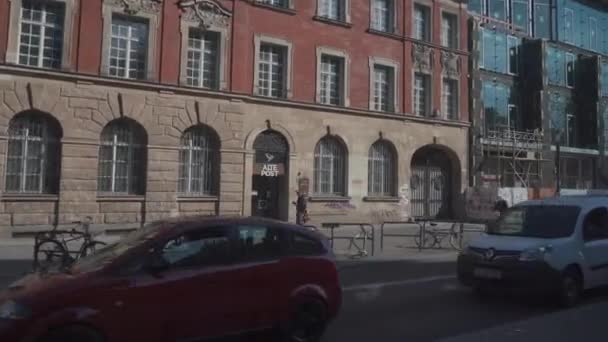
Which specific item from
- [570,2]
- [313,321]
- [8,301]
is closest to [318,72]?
[313,321]

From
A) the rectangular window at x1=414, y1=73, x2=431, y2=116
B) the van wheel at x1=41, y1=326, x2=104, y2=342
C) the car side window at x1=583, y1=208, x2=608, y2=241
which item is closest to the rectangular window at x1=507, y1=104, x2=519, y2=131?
the rectangular window at x1=414, y1=73, x2=431, y2=116

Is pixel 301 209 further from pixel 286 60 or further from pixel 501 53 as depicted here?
pixel 501 53

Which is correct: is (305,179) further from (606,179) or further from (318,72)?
(606,179)

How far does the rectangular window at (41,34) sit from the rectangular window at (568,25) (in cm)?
3250

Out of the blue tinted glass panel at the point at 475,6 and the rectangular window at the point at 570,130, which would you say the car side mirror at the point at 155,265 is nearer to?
the blue tinted glass panel at the point at 475,6

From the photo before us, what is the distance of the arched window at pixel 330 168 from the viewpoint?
24188mm

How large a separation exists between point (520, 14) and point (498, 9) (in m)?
2.40

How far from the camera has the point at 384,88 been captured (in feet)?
87.3

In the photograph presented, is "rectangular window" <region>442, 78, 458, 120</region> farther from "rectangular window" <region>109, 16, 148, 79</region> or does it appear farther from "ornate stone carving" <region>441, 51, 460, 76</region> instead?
"rectangular window" <region>109, 16, 148, 79</region>

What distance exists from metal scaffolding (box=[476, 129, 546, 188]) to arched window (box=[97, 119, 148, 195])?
58.9 ft

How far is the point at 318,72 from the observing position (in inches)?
944

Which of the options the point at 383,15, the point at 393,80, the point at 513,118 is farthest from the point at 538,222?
the point at 513,118

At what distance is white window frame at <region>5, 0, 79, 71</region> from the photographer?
17.7m

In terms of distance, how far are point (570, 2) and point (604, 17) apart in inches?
169
